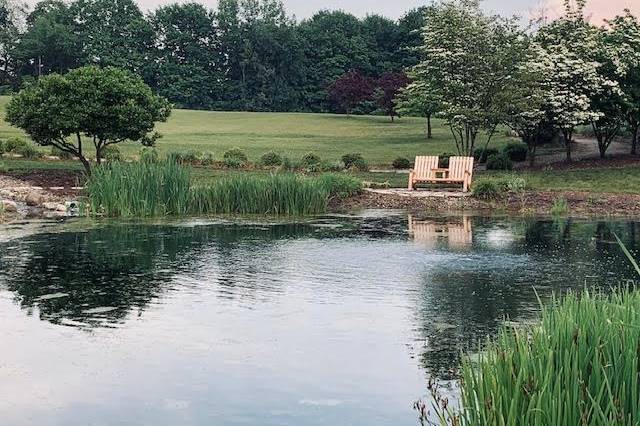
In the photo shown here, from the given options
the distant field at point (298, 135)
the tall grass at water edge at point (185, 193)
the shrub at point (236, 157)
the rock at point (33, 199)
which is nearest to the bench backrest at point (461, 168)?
the tall grass at water edge at point (185, 193)

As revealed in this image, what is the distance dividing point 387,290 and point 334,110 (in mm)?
74590

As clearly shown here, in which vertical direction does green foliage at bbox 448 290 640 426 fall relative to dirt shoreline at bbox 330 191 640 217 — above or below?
above

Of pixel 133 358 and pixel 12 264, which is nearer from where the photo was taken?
pixel 133 358

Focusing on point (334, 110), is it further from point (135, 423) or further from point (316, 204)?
point (135, 423)

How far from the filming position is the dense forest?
3300 inches

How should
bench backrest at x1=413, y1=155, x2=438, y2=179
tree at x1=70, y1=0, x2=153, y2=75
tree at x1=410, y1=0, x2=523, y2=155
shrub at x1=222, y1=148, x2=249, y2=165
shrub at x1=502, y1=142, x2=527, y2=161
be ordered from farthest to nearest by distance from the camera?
tree at x1=70, y1=0, x2=153, y2=75, shrub at x1=502, y1=142, x2=527, y2=161, shrub at x1=222, y1=148, x2=249, y2=165, tree at x1=410, y1=0, x2=523, y2=155, bench backrest at x1=413, y1=155, x2=438, y2=179

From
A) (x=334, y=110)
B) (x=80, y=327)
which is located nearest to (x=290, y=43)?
(x=334, y=110)

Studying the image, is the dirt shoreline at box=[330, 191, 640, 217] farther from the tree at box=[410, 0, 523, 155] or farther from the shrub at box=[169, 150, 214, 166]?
the shrub at box=[169, 150, 214, 166]

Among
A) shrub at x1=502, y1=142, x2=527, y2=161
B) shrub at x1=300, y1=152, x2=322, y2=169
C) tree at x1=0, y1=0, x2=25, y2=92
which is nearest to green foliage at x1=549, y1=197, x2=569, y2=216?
shrub at x1=300, y1=152, x2=322, y2=169

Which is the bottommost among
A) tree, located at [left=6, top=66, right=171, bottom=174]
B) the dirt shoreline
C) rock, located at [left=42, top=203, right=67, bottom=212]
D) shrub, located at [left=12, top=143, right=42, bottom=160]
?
the dirt shoreline

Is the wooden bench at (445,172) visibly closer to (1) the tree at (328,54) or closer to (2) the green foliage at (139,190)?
(2) the green foliage at (139,190)

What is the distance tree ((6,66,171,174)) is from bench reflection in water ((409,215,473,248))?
9.91 m

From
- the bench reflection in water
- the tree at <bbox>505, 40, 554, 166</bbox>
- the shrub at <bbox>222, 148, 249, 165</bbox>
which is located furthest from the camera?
the shrub at <bbox>222, 148, 249, 165</bbox>

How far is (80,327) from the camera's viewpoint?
34.9ft
